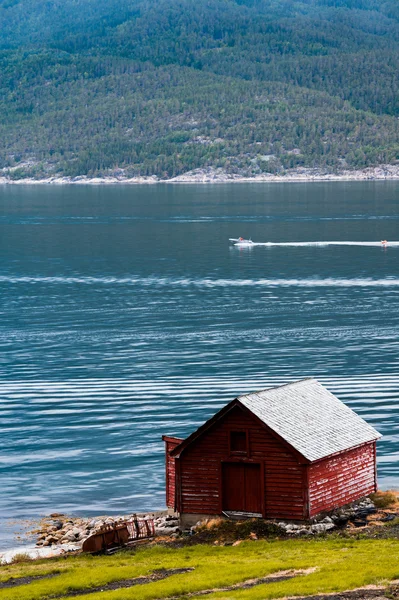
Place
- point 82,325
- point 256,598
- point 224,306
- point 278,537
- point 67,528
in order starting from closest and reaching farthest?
point 256,598 → point 278,537 → point 67,528 → point 82,325 → point 224,306

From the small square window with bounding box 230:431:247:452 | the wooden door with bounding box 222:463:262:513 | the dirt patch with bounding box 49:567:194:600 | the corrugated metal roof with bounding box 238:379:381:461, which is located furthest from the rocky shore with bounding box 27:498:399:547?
the dirt patch with bounding box 49:567:194:600

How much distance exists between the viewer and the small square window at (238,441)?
44.4 meters

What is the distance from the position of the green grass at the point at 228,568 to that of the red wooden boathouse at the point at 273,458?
8.59ft

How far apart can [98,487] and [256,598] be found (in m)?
23.0

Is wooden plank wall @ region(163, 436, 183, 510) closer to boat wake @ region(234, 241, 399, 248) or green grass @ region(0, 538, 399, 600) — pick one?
green grass @ region(0, 538, 399, 600)

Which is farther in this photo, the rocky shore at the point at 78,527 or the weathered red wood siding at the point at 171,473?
the weathered red wood siding at the point at 171,473

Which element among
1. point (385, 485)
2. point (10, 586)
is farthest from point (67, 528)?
point (385, 485)

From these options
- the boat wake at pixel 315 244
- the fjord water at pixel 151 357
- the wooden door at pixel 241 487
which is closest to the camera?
the wooden door at pixel 241 487

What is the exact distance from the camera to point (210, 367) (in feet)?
265

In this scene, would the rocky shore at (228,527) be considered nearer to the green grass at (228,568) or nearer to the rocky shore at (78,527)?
the rocky shore at (78,527)

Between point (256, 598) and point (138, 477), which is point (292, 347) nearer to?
point (138, 477)

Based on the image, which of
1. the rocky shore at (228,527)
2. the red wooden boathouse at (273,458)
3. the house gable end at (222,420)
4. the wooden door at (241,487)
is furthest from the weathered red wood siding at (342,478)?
the wooden door at (241,487)

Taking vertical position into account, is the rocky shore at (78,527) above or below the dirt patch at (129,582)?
below

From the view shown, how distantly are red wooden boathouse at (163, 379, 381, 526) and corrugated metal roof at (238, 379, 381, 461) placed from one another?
0.04 meters
